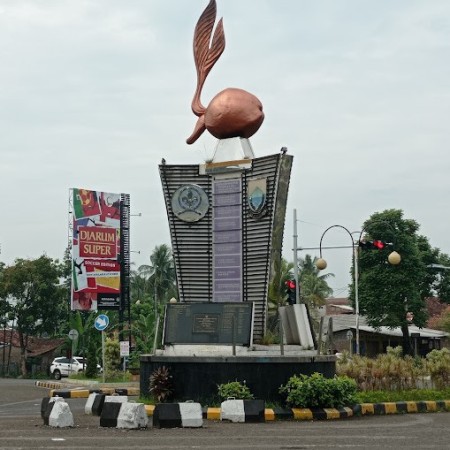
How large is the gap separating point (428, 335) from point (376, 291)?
7.75 m

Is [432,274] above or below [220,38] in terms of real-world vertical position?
below

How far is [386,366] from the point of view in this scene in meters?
19.9

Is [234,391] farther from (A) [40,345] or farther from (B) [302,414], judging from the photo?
(A) [40,345]

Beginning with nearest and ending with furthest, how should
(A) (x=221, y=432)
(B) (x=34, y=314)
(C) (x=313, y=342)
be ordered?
(A) (x=221, y=432), (C) (x=313, y=342), (B) (x=34, y=314)

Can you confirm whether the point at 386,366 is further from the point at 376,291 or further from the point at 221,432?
the point at 376,291

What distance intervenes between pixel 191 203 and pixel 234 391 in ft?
18.3

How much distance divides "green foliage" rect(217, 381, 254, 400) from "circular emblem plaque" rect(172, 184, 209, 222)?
5050mm

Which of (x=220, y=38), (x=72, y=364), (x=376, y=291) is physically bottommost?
(x=72, y=364)

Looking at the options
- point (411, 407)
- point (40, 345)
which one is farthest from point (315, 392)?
point (40, 345)

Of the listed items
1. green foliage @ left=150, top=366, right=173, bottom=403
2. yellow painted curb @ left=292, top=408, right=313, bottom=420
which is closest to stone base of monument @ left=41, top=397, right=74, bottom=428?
green foliage @ left=150, top=366, right=173, bottom=403

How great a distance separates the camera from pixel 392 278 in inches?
1970

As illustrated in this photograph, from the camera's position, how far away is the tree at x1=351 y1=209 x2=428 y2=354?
49688 millimetres

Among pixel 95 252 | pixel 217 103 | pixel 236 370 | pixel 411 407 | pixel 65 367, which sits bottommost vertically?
pixel 65 367

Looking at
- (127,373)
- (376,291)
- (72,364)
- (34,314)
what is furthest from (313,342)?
(34,314)
